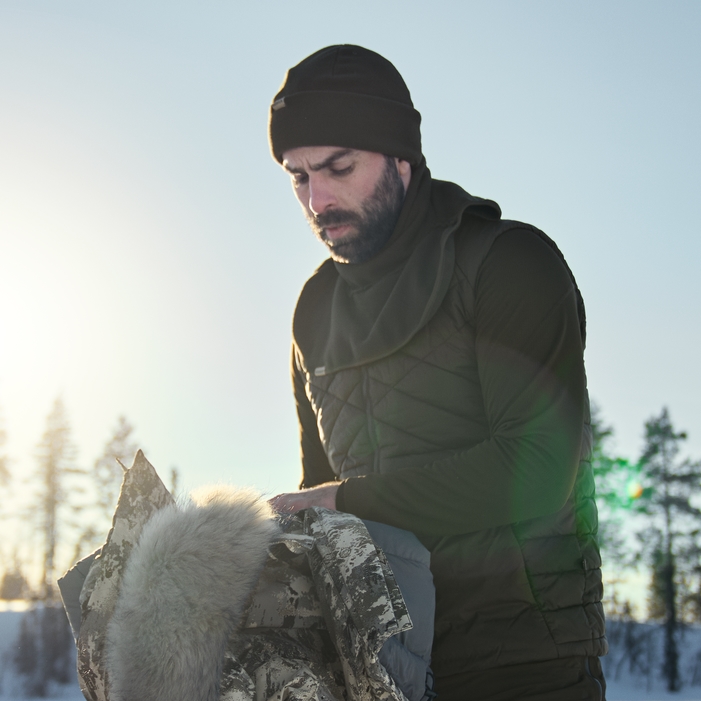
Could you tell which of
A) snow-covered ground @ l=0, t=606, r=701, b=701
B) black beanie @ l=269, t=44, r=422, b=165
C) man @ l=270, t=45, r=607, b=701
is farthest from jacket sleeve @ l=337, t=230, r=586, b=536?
snow-covered ground @ l=0, t=606, r=701, b=701

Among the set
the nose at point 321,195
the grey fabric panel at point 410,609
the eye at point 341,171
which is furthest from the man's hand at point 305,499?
the eye at point 341,171

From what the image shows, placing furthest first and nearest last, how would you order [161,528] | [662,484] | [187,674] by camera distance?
[662,484], [161,528], [187,674]

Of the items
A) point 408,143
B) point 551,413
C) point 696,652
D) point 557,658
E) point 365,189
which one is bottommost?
point 696,652

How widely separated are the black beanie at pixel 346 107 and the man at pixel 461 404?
1 centimetres

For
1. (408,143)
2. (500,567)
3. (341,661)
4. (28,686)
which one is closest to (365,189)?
(408,143)

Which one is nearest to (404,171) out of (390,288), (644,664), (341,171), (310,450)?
(341,171)

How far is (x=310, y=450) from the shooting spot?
3145 millimetres

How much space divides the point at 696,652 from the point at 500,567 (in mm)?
34600

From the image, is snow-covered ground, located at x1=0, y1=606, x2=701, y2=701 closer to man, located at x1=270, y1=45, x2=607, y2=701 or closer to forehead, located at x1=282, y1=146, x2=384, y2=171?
man, located at x1=270, y1=45, x2=607, y2=701

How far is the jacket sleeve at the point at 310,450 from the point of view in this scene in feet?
10.3

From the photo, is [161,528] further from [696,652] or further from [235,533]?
[696,652]

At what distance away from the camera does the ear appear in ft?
9.41

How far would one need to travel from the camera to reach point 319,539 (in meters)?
1.84

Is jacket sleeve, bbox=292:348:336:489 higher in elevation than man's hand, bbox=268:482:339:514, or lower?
higher
